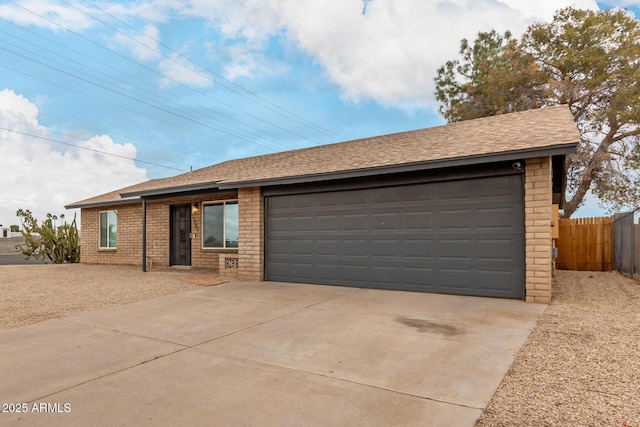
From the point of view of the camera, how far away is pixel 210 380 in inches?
138

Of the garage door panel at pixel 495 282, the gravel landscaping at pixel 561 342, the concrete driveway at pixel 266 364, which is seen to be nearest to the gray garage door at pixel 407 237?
the garage door panel at pixel 495 282

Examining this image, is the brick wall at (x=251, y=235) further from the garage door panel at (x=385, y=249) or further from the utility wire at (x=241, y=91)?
the utility wire at (x=241, y=91)

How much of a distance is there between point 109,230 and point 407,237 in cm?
1324

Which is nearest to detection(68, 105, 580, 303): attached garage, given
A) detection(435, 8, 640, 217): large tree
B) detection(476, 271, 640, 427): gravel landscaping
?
detection(476, 271, 640, 427): gravel landscaping

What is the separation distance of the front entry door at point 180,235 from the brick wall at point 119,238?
192cm

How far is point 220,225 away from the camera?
12.1m

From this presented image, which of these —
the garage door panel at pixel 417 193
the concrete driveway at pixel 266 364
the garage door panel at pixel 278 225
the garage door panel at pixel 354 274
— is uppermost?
the garage door panel at pixel 417 193

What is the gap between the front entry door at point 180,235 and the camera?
13.1 metres

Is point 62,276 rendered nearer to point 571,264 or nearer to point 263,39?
point 263,39

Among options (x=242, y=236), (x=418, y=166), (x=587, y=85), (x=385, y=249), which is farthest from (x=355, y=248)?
(x=587, y=85)

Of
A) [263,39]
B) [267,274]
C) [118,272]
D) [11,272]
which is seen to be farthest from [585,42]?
[11,272]

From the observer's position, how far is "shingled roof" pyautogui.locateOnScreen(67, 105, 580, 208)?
6.68 meters

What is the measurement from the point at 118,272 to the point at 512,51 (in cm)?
1971

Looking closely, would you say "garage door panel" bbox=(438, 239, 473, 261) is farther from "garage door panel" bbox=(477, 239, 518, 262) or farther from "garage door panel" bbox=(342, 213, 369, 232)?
"garage door panel" bbox=(342, 213, 369, 232)
